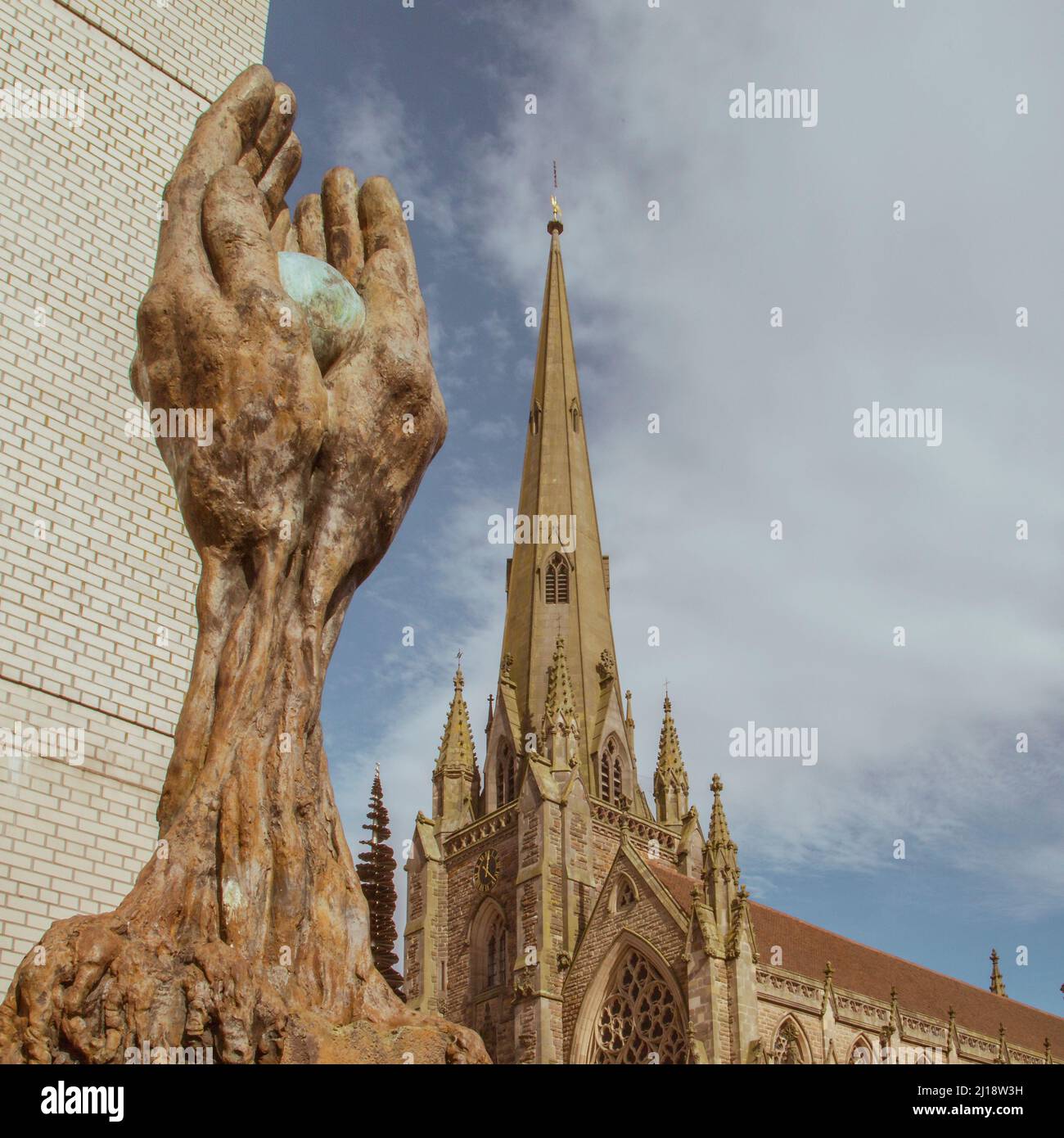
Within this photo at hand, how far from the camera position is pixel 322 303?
408 inches

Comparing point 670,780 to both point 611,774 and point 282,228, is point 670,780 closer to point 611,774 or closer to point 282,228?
point 611,774

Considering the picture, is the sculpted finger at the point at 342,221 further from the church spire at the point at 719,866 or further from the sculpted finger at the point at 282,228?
the church spire at the point at 719,866

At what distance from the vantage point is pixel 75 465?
37.9 feet

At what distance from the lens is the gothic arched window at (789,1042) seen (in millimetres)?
25623

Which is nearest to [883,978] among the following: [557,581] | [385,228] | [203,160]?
[557,581]

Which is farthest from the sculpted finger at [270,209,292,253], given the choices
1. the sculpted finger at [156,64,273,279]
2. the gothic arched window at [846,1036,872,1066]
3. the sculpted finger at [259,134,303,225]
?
the gothic arched window at [846,1036,872,1066]

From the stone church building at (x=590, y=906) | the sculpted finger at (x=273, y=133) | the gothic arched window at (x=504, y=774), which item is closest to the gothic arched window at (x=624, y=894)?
the stone church building at (x=590, y=906)

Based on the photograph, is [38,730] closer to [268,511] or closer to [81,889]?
[81,889]

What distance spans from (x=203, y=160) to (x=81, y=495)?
3.26 metres

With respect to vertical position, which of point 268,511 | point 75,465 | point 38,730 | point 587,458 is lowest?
point 38,730
